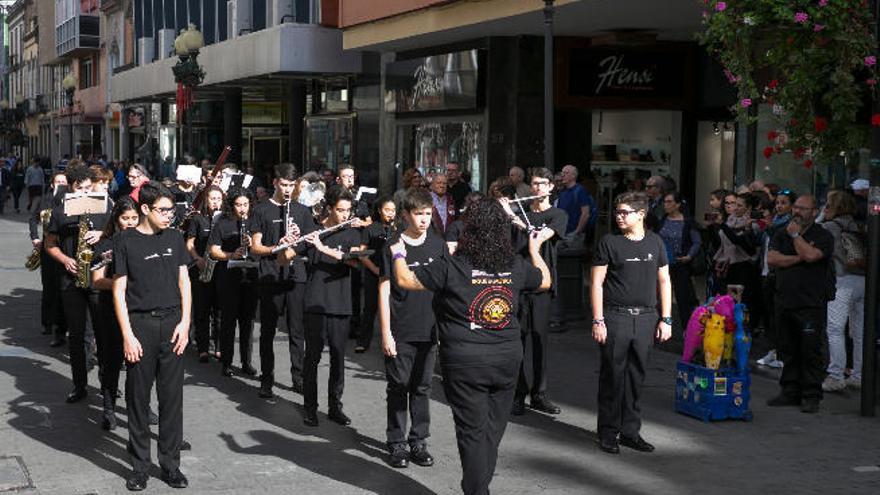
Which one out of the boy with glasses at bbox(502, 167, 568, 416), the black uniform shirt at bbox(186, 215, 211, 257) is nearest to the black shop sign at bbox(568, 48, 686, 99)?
the black uniform shirt at bbox(186, 215, 211, 257)

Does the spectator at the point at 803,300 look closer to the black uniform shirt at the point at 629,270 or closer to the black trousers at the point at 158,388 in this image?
the black uniform shirt at the point at 629,270

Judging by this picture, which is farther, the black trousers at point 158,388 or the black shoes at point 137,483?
the black trousers at point 158,388

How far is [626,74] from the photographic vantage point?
65.2 feet

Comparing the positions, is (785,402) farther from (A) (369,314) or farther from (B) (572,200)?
(B) (572,200)

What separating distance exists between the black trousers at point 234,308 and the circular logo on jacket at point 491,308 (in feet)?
16.9

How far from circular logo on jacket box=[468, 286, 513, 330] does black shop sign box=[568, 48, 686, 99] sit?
538 inches

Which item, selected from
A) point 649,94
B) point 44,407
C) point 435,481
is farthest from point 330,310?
point 649,94

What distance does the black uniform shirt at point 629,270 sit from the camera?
838 cm

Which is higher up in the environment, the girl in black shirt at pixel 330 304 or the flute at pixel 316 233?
the flute at pixel 316 233

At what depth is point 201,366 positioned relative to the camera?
38.5ft

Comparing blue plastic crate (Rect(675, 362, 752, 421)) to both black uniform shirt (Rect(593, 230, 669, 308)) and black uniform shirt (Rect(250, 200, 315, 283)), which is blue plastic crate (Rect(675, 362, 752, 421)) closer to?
black uniform shirt (Rect(593, 230, 669, 308))

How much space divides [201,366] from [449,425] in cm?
349

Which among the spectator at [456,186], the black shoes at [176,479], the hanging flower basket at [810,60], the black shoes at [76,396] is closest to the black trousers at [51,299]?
the black shoes at [76,396]

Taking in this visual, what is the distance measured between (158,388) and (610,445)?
121 inches
